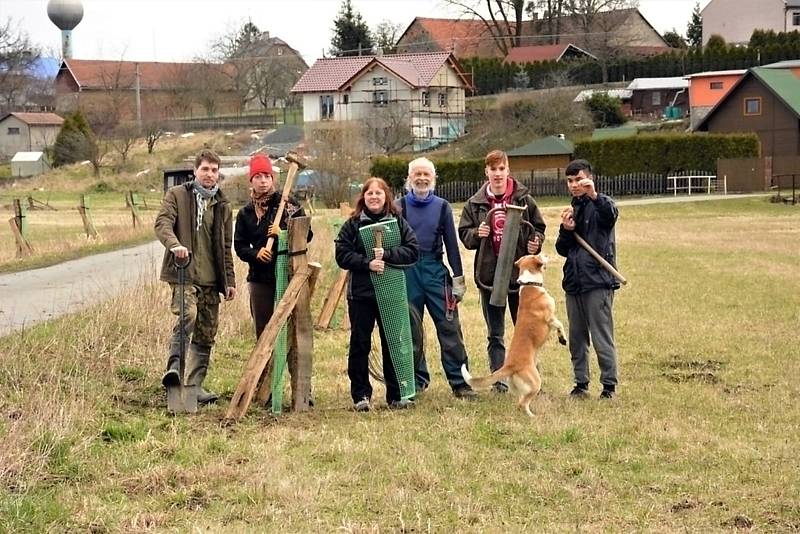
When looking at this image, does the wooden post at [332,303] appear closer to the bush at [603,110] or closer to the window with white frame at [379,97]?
the bush at [603,110]

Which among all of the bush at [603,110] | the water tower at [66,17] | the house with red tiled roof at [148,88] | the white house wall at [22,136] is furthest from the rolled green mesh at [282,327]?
the water tower at [66,17]

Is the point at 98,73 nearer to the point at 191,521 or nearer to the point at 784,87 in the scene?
the point at 784,87

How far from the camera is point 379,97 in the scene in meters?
76.1

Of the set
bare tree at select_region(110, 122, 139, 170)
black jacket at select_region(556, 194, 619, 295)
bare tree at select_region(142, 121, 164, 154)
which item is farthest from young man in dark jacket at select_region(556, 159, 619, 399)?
bare tree at select_region(142, 121, 164, 154)

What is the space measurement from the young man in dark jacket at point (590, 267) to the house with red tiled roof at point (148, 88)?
281 feet

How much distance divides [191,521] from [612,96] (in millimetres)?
71538

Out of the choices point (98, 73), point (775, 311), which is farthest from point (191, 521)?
point (98, 73)

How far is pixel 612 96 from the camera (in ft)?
243

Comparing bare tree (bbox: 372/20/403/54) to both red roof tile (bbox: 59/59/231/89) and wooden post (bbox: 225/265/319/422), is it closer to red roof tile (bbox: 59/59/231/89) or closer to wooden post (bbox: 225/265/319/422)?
red roof tile (bbox: 59/59/231/89)

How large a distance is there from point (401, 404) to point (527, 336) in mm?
1145

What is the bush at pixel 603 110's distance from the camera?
7106 centimetres

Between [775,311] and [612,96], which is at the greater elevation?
[612,96]

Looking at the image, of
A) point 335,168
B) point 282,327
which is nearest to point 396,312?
point 282,327

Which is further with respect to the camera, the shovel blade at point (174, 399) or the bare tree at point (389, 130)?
the bare tree at point (389, 130)
